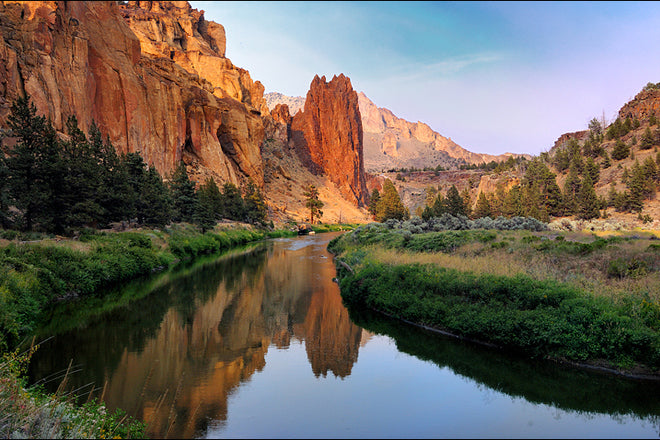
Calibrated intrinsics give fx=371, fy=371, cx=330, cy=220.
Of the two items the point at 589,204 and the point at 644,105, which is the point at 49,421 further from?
the point at 644,105

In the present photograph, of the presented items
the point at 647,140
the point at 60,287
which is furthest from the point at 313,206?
the point at 60,287

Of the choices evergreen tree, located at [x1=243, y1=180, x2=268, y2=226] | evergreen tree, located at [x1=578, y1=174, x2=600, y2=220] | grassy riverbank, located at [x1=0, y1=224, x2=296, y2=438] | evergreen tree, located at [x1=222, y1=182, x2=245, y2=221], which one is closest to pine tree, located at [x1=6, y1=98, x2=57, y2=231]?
grassy riverbank, located at [x1=0, y1=224, x2=296, y2=438]

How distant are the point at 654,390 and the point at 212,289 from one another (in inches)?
781

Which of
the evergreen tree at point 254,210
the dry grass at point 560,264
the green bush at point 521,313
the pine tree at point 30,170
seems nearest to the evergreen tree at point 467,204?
the dry grass at point 560,264

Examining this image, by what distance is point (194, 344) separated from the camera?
507 inches

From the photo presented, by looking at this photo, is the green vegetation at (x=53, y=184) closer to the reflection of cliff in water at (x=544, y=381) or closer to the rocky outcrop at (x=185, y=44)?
the reflection of cliff in water at (x=544, y=381)

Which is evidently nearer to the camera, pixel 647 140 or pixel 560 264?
pixel 560 264

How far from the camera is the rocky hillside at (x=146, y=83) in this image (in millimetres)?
42969

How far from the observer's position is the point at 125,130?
5662 centimetres

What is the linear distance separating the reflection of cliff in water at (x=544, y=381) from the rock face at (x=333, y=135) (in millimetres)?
132457

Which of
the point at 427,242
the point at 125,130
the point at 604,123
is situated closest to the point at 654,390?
the point at 427,242

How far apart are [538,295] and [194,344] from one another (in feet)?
38.6

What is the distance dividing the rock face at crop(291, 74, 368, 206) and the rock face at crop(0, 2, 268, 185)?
4151 cm

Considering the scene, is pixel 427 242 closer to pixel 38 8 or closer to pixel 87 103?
pixel 87 103
